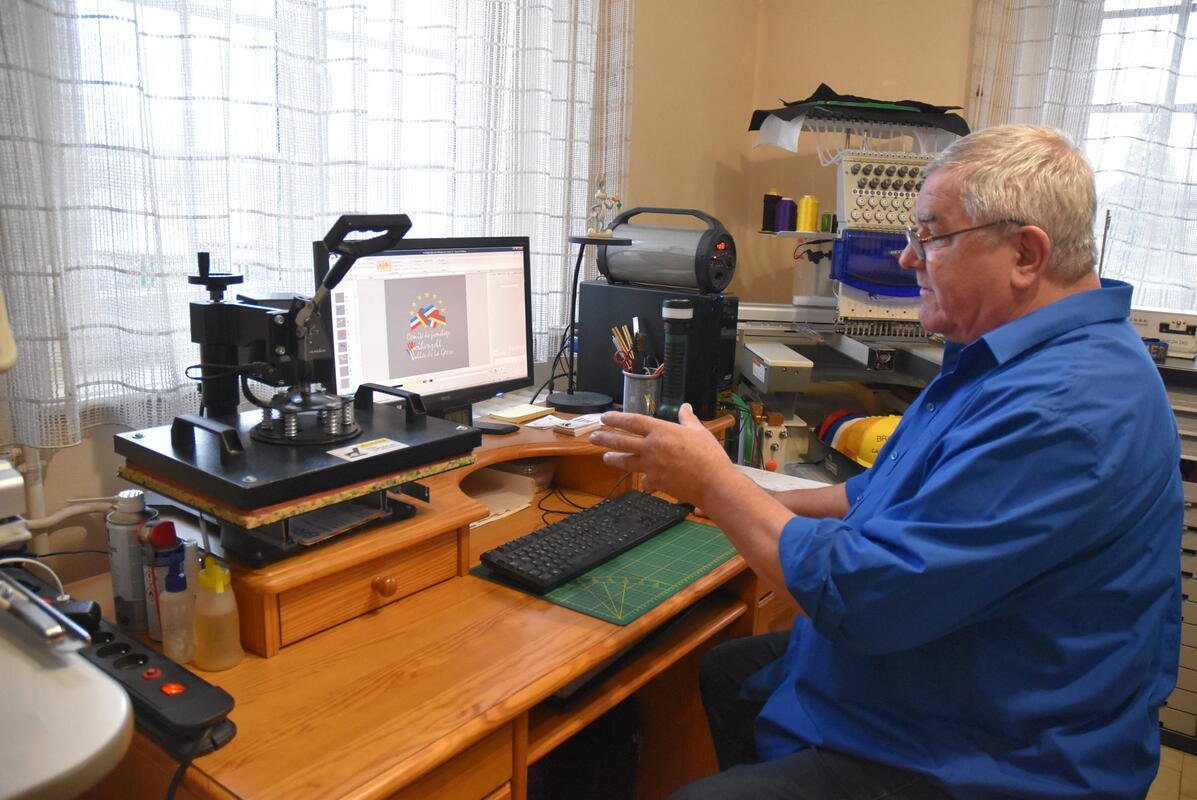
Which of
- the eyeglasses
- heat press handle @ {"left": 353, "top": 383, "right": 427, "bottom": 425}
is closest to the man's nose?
the eyeglasses

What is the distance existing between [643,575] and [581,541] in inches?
5.3

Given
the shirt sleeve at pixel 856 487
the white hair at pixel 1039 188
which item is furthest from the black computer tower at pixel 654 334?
the white hair at pixel 1039 188

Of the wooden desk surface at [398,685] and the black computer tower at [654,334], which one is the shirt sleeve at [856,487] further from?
the black computer tower at [654,334]

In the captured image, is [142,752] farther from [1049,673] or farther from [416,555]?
[1049,673]

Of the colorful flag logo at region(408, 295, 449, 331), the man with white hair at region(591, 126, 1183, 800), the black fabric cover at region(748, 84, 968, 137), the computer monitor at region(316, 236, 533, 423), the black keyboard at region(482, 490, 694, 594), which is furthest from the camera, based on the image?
the black fabric cover at region(748, 84, 968, 137)

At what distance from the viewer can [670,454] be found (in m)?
1.19

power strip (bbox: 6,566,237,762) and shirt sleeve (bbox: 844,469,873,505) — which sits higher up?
shirt sleeve (bbox: 844,469,873,505)

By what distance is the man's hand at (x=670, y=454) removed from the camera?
117 cm

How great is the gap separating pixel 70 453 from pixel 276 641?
0.60 m

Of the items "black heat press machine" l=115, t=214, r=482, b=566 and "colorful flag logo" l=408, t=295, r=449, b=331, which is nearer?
"black heat press machine" l=115, t=214, r=482, b=566

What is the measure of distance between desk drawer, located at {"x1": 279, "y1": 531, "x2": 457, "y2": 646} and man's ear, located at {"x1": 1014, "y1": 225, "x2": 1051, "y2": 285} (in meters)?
0.91

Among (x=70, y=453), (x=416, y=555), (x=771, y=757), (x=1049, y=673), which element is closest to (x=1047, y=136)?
(x=1049, y=673)

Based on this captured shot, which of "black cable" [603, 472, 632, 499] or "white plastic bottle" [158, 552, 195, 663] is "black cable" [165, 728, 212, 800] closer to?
"white plastic bottle" [158, 552, 195, 663]

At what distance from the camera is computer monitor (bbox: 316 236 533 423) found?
4.89ft
